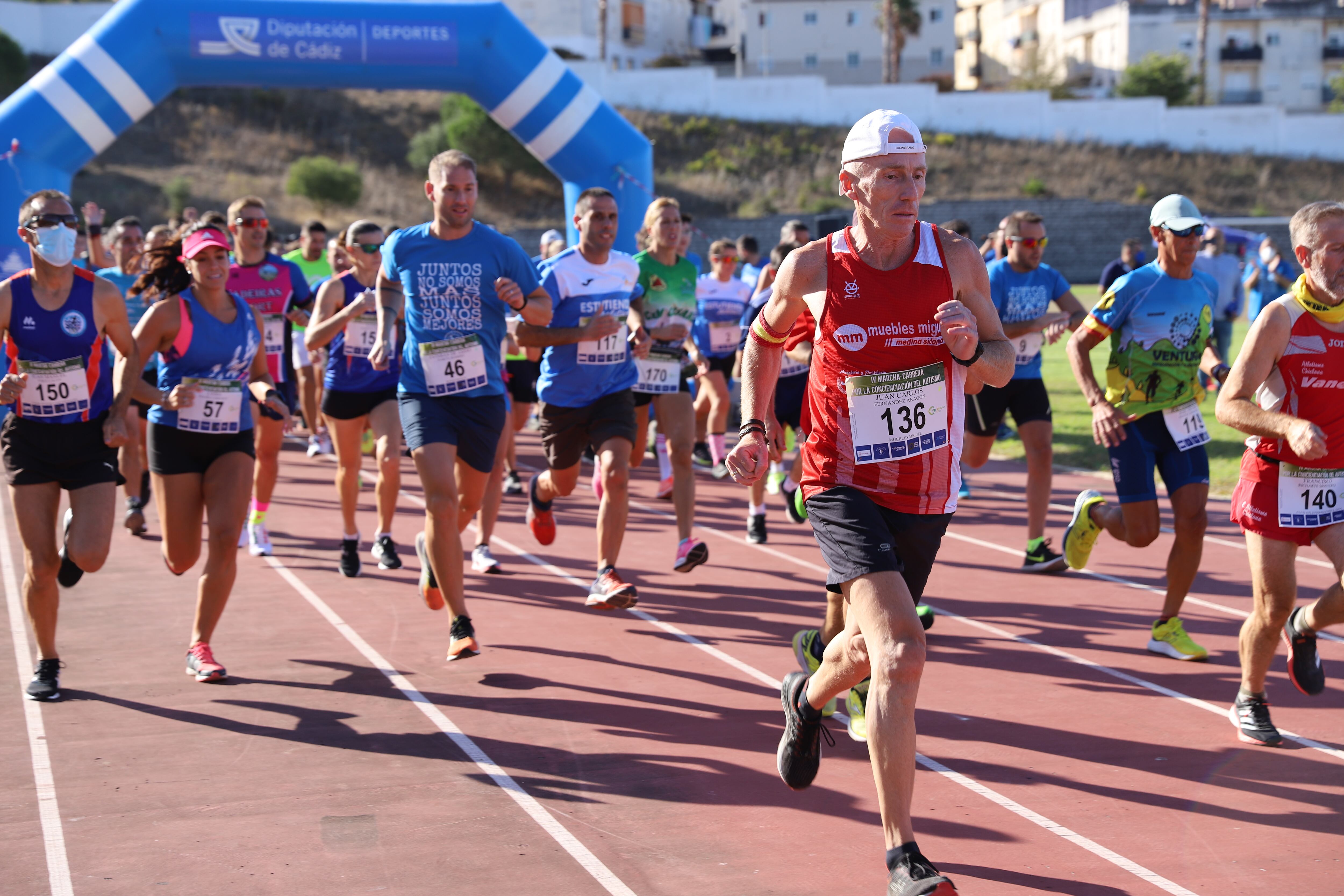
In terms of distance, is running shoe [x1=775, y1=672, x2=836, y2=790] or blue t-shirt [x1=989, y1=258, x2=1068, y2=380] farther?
blue t-shirt [x1=989, y1=258, x2=1068, y2=380]

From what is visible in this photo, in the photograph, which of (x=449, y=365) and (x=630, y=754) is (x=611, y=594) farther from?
(x=630, y=754)

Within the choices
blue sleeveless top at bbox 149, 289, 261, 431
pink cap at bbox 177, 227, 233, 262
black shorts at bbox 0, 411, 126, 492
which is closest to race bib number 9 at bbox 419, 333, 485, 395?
blue sleeveless top at bbox 149, 289, 261, 431

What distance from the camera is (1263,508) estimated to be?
16.6 feet

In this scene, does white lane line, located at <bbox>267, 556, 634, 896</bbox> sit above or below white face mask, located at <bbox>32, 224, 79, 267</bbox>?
below

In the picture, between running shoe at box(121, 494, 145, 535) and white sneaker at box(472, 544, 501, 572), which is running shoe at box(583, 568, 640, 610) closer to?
white sneaker at box(472, 544, 501, 572)

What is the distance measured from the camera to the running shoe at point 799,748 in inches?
174

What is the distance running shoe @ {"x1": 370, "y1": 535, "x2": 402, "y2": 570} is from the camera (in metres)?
8.48

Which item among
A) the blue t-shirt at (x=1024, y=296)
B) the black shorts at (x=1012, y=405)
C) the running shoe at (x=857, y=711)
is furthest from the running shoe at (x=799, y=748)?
the blue t-shirt at (x=1024, y=296)

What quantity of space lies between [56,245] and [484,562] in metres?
3.50

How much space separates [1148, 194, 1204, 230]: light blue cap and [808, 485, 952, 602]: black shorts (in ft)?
9.64

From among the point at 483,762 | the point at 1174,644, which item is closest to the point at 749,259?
the point at 1174,644

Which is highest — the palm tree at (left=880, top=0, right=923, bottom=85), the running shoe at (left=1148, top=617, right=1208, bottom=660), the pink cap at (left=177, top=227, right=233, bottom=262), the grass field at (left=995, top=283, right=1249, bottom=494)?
the palm tree at (left=880, top=0, right=923, bottom=85)

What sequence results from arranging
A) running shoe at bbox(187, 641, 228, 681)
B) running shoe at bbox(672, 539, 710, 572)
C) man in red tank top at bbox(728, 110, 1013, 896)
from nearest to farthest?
man in red tank top at bbox(728, 110, 1013, 896)
running shoe at bbox(187, 641, 228, 681)
running shoe at bbox(672, 539, 710, 572)

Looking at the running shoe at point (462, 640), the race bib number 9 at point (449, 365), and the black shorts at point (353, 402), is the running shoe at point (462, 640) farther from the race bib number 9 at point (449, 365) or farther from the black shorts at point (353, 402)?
the black shorts at point (353, 402)
